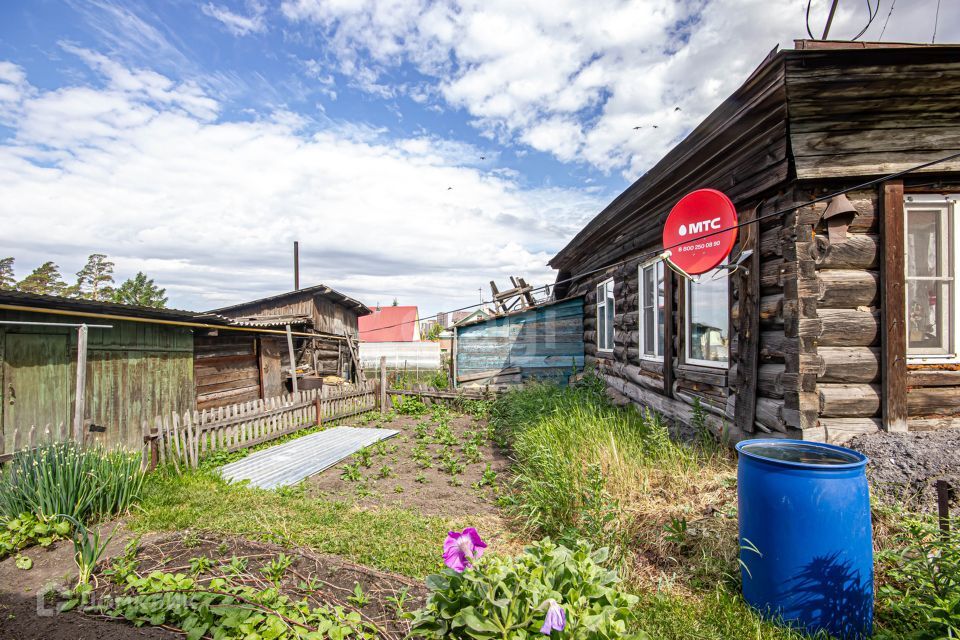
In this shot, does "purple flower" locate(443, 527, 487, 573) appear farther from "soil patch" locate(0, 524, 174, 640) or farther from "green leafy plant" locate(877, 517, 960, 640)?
"green leafy plant" locate(877, 517, 960, 640)

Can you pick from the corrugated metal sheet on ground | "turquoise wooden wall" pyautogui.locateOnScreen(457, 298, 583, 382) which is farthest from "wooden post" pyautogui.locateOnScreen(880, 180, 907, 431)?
"turquoise wooden wall" pyautogui.locateOnScreen(457, 298, 583, 382)

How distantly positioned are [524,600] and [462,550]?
0.97ft

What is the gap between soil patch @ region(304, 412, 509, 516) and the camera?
522cm

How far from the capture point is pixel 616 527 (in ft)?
12.0

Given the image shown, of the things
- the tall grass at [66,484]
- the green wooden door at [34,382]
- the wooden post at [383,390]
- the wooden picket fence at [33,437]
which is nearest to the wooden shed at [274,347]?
the green wooden door at [34,382]

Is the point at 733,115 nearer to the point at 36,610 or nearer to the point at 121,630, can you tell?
the point at 121,630

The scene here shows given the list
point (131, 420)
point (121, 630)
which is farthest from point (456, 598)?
point (131, 420)

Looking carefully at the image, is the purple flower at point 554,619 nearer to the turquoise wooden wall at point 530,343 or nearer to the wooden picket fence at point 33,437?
the wooden picket fence at point 33,437

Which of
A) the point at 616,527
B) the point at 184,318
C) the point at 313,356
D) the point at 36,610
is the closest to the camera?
the point at 36,610

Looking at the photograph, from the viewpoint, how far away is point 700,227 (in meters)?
4.65

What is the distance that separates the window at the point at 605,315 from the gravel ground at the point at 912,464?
5953 millimetres

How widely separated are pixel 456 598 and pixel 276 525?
9.75 ft

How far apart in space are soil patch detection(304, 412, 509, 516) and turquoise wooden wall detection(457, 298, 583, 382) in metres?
3.87

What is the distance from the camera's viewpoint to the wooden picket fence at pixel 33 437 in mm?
4459
